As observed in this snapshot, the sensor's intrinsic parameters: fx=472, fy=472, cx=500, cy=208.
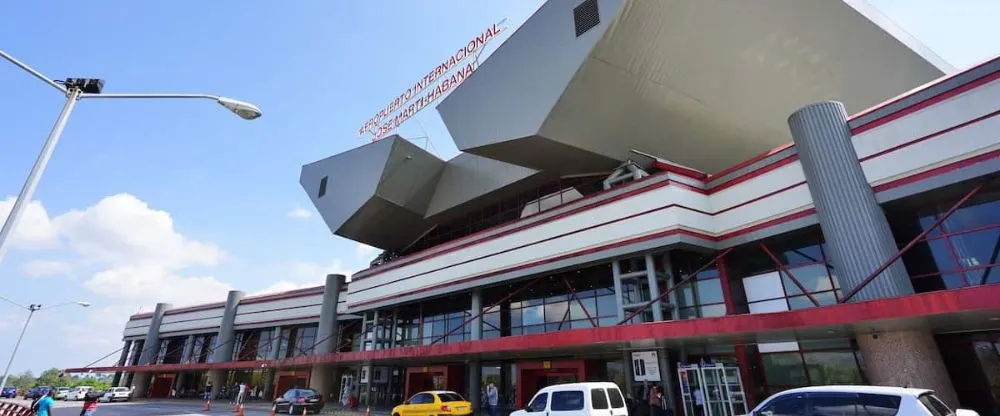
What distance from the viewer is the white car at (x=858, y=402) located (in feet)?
26.7

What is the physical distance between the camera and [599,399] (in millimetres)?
13688

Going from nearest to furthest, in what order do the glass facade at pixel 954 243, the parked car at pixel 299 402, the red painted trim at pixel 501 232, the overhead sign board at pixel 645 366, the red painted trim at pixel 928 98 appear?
the red painted trim at pixel 928 98, the glass facade at pixel 954 243, the overhead sign board at pixel 645 366, the red painted trim at pixel 501 232, the parked car at pixel 299 402

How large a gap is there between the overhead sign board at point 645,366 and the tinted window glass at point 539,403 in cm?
782

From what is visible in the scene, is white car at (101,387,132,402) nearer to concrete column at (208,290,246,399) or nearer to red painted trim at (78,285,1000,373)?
concrete column at (208,290,246,399)

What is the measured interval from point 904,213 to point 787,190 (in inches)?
151

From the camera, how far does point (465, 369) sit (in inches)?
1259

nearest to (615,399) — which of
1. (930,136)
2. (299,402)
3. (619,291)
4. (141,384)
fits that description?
(619,291)

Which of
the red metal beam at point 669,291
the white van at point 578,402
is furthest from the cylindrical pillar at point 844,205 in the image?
the white van at point 578,402

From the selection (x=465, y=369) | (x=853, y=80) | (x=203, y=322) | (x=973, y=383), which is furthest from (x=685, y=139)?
(x=203, y=322)

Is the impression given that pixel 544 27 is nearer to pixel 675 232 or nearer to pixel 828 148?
pixel 675 232

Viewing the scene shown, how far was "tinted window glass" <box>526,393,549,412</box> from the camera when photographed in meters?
14.1

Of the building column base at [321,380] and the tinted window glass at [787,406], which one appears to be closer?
the tinted window glass at [787,406]

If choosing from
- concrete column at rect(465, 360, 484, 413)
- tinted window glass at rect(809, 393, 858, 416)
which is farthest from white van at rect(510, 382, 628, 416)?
concrete column at rect(465, 360, 484, 413)

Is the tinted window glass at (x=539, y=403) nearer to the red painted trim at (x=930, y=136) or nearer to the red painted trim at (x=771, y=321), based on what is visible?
the red painted trim at (x=771, y=321)
